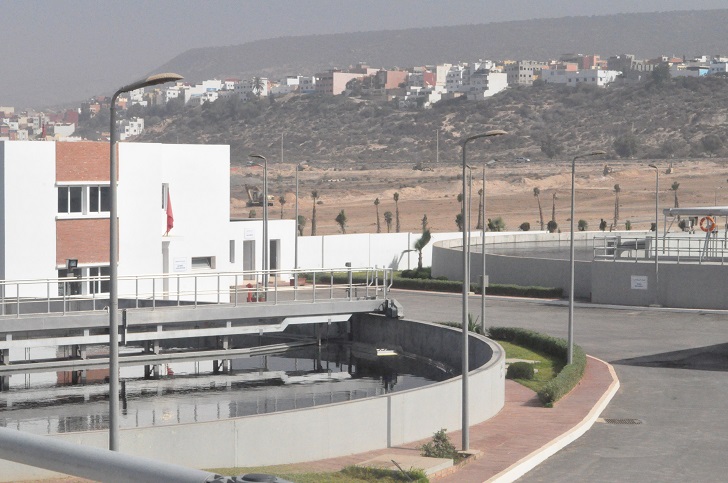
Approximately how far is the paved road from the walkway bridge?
7.91m

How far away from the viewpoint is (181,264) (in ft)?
→ 150

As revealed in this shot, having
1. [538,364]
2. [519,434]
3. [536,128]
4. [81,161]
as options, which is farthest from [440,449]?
[536,128]

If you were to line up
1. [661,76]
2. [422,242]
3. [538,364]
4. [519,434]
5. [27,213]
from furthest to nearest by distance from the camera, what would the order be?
[661,76] → [422,242] → [27,213] → [538,364] → [519,434]

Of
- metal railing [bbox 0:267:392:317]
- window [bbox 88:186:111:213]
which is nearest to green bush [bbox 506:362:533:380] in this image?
metal railing [bbox 0:267:392:317]

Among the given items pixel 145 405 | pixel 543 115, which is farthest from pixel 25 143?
pixel 543 115

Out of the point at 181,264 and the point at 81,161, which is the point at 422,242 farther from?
the point at 81,161

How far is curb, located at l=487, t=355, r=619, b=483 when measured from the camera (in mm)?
19375

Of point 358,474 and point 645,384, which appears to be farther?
point 645,384

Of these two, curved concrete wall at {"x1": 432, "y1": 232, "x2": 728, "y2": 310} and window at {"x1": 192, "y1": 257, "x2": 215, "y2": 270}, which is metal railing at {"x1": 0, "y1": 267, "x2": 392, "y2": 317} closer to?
window at {"x1": 192, "y1": 257, "x2": 215, "y2": 270}

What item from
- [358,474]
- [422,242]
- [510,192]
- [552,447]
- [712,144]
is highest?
[712,144]

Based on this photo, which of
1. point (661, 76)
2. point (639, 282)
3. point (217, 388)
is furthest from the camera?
point (661, 76)

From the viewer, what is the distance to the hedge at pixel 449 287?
52.4m

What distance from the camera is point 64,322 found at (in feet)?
108

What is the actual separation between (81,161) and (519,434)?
22600mm
